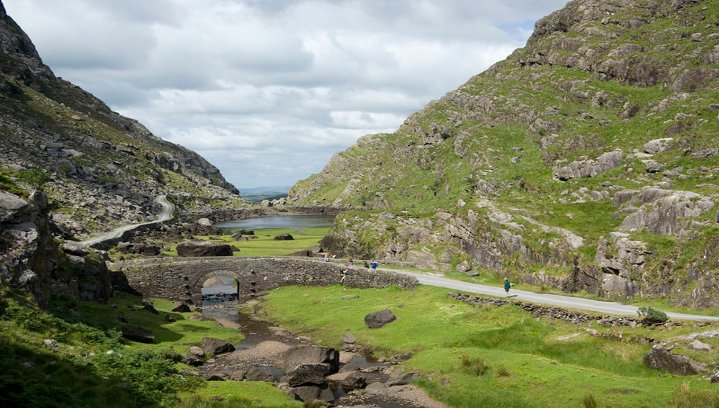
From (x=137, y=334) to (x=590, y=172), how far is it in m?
80.9

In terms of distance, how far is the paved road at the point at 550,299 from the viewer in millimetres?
49281

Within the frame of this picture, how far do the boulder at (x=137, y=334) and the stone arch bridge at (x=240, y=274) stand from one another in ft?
106

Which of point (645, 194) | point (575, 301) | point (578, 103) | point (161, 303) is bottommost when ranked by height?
point (161, 303)

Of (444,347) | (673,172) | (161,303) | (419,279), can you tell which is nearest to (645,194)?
(673,172)

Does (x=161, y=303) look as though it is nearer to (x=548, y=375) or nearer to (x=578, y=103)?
(x=548, y=375)

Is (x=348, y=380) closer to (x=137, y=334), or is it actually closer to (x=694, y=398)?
(x=137, y=334)

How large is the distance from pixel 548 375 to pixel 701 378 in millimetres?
10337

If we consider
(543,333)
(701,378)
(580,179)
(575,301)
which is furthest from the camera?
(580,179)

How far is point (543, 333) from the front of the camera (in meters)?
Result: 50.1

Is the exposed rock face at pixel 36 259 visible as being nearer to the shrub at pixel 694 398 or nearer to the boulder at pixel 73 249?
the boulder at pixel 73 249

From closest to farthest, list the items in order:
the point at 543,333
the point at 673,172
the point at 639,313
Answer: the point at 639,313, the point at 543,333, the point at 673,172

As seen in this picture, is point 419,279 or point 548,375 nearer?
point 548,375

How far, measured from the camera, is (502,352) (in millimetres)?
47312

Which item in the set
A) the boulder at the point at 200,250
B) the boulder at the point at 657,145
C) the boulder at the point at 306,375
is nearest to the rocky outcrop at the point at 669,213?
the boulder at the point at 657,145
